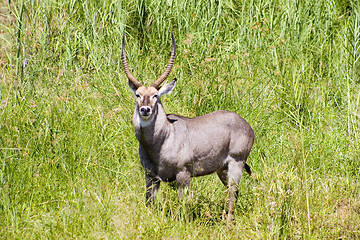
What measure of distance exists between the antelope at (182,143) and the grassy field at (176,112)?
0.69 feet

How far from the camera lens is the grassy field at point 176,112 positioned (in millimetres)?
5164

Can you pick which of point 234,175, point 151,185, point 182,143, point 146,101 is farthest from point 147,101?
point 234,175

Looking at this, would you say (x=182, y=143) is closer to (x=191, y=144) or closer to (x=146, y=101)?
(x=191, y=144)

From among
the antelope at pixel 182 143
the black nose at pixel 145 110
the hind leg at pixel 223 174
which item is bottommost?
the hind leg at pixel 223 174

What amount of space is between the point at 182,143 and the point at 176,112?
1.40 metres

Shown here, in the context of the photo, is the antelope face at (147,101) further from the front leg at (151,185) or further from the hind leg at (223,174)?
the hind leg at (223,174)

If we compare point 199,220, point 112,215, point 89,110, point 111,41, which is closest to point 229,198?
point 199,220

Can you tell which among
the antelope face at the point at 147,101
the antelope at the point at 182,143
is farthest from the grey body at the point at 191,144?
the antelope face at the point at 147,101

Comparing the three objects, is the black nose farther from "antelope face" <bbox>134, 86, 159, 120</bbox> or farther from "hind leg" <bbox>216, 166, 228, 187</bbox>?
"hind leg" <bbox>216, 166, 228, 187</bbox>

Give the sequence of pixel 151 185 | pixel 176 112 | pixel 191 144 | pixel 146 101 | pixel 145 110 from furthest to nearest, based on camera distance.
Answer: pixel 176 112 < pixel 191 144 < pixel 151 185 < pixel 146 101 < pixel 145 110

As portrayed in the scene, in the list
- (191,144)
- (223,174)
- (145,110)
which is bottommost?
(223,174)

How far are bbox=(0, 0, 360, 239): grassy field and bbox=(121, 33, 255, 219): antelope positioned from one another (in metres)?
0.21

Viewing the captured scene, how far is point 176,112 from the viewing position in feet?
24.2

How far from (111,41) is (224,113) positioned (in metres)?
2.66
